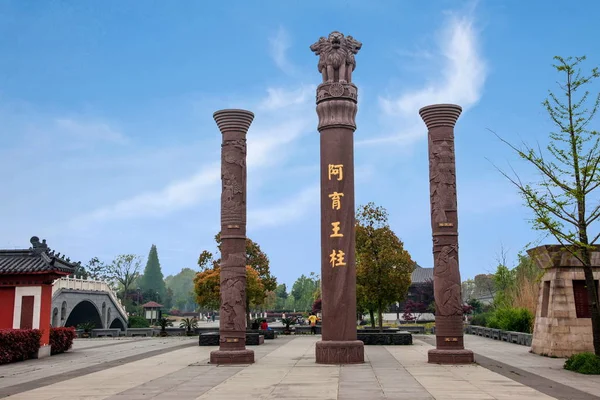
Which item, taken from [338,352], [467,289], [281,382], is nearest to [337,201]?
[338,352]

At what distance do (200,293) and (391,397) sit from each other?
77.3 ft

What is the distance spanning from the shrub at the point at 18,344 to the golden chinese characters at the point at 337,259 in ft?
37.2

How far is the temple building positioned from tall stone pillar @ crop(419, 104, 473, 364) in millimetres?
14333

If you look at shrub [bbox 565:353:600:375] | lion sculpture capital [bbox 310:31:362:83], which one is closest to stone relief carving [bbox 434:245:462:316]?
shrub [bbox 565:353:600:375]

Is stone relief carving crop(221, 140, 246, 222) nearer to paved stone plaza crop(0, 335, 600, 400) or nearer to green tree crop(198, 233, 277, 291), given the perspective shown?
paved stone plaza crop(0, 335, 600, 400)

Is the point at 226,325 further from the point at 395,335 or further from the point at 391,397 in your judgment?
the point at 395,335

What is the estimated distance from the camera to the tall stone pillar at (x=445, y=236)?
671 inches

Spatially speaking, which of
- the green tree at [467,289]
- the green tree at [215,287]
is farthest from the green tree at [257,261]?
the green tree at [467,289]

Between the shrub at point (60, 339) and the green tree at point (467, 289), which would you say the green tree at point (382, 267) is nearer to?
the shrub at point (60, 339)

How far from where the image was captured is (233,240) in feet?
59.1

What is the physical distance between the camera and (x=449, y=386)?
12.0 meters

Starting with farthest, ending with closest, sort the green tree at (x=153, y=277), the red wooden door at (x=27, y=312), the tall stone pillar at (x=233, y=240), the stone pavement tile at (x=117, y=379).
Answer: the green tree at (x=153, y=277)
the red wooden door at (x=27, y=312)
the tall stone pillar at (x=233, y=240)
the stone pavement tile at (x=117, y=379)

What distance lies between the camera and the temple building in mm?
21594

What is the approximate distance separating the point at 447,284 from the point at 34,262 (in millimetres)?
15797
